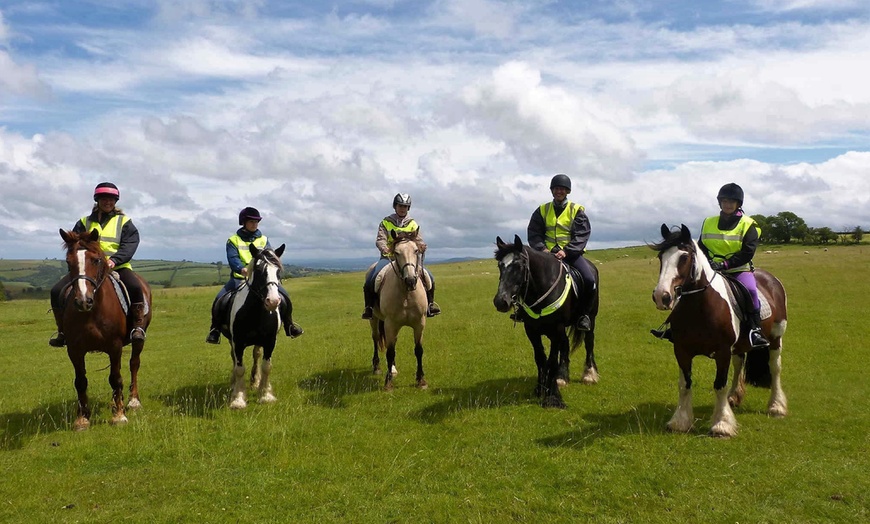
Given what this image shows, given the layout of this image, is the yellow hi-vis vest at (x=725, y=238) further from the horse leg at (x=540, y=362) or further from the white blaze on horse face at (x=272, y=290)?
the white blaze on horse face at (x=272, y=290)

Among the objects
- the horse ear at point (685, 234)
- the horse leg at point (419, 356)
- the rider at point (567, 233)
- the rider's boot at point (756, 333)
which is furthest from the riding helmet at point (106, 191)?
the rider's boot at point (756, 333)

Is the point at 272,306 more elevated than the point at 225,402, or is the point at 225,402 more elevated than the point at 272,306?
the point at 272,306

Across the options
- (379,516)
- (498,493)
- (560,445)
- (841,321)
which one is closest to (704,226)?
(560,445)

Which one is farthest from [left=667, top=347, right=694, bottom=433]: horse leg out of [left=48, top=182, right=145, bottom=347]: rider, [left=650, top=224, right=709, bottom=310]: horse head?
[left=48, top=182, right=145, bottom=347]: rider

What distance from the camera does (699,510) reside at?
566 centimetres

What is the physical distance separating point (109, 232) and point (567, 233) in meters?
8.23

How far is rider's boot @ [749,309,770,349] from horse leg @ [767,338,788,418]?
1546 mm

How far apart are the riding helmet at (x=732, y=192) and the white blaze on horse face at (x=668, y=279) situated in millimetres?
1873

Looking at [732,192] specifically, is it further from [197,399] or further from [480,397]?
[197,399]

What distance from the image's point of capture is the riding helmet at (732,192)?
8289 mm

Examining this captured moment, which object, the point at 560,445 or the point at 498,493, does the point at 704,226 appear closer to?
the point at 560,445

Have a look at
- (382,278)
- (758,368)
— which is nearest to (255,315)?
(382,278)

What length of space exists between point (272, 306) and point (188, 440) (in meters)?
2.28

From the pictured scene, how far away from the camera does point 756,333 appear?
8.00 meters
